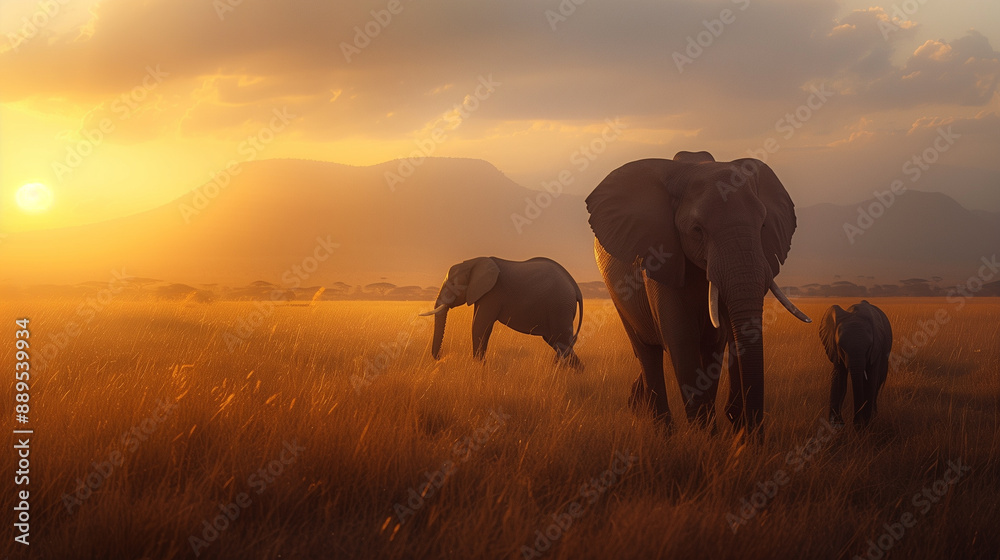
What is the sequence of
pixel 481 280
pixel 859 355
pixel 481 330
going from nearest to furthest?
pixel 859 355 → pixel 481 330 → pixel 481 280

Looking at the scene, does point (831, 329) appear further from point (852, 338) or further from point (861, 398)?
point (861, 398)

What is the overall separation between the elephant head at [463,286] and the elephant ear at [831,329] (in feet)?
18.9

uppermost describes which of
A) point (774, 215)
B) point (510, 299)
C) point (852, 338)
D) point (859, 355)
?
point (774, 215)

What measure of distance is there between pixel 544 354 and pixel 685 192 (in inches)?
278

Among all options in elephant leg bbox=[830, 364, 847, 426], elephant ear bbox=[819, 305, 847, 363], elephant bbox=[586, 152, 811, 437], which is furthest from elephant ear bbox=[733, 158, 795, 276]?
elephant leg bbox=[830, 364, 847, 426]

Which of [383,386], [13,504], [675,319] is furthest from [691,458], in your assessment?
[13,504]

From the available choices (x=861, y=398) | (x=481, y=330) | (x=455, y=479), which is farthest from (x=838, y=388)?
(x=481, y=330)

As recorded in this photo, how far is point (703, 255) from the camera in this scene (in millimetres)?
5059

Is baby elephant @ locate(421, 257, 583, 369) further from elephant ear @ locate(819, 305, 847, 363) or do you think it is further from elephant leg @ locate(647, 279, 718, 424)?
elephant leg @ locate(647, 279, 718, 424)

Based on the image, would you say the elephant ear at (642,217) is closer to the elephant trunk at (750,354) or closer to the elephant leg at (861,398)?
the elephant trunk at (750,354)

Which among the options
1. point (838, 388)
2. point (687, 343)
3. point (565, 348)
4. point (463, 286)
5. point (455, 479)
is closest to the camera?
point (455, 479)

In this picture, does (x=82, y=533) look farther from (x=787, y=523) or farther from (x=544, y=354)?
(x=544, y=354)

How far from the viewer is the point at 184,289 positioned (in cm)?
3284

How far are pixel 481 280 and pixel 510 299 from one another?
2.23 ft
